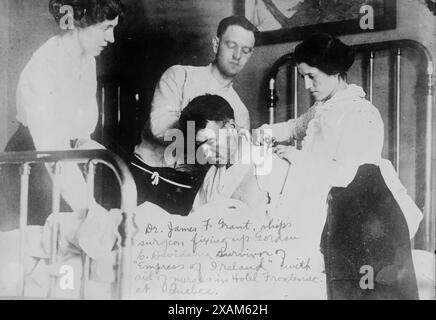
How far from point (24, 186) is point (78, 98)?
313 mm

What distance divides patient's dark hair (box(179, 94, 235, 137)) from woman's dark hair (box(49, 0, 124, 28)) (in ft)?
1.22

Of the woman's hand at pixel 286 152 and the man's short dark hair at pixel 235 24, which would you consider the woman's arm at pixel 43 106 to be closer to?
the man's short dark hair at pixel 235 24

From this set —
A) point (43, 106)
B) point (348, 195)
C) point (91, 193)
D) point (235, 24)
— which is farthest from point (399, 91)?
point (43, 106)

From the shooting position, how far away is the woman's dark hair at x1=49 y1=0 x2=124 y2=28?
1.96 meters

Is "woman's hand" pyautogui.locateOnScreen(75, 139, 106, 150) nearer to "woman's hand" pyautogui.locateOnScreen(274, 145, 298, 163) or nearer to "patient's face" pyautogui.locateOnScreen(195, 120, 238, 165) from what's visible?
"patient's face" pyautogui.locateOnScreen(195, 120, 238, 165)

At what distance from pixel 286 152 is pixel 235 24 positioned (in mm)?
411

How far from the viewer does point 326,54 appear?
183cm

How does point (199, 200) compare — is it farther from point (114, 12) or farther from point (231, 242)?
point (114, 12)

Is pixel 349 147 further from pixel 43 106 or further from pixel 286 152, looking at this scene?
pixel 43 106

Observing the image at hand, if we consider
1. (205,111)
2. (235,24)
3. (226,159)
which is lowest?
(226,159)

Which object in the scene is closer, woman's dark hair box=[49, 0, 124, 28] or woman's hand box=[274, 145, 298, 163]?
woman's hand box=[274, 145, 298, 163]

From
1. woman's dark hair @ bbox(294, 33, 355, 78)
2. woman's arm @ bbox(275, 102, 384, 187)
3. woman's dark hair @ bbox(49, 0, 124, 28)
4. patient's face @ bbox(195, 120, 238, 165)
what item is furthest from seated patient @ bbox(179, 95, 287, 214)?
woman's dark hair @ bbox(49, 0, 124, 28)

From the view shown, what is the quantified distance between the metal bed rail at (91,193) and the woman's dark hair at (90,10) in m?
0.42

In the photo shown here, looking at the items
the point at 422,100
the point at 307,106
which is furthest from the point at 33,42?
the point at 422,100
